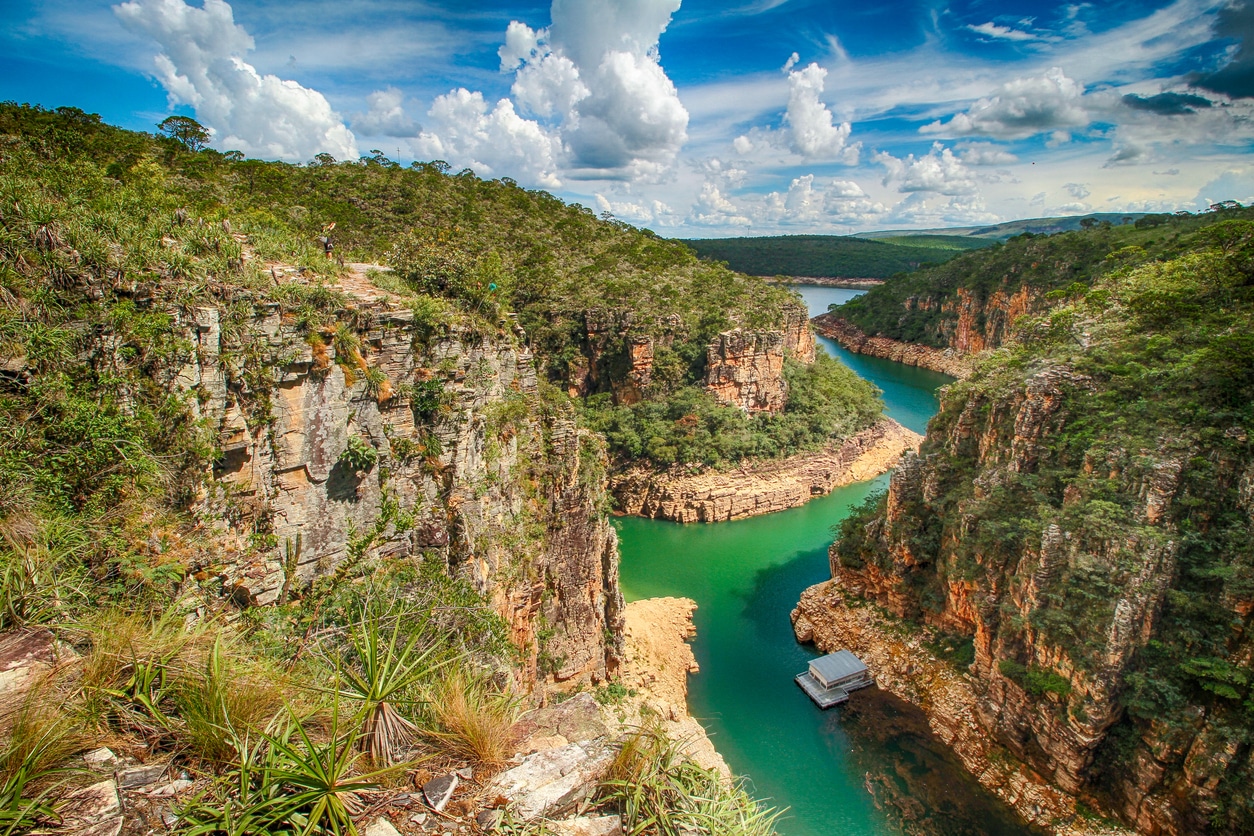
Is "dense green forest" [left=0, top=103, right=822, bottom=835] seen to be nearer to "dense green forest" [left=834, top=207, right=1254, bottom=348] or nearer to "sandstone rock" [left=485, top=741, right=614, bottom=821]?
"sandstone rock" [left=485, top=741, right=614, bottom=821]

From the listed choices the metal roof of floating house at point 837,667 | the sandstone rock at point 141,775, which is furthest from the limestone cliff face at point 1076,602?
the sandstone rock at point 141,775

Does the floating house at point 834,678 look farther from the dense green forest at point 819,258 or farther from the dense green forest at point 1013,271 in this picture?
the dense green forest at point 819,258

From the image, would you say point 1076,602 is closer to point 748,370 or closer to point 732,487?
point 732,487

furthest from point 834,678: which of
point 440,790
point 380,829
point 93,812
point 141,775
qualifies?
point 93,812

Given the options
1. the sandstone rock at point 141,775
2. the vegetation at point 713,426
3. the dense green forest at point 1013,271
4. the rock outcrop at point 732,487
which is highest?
the dense green forest at point 1013,271

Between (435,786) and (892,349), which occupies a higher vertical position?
(435,786)

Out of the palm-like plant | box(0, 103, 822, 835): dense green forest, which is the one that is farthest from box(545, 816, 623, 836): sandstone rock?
the palm-like plant

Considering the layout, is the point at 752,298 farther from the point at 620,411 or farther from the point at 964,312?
the point at 964,312
